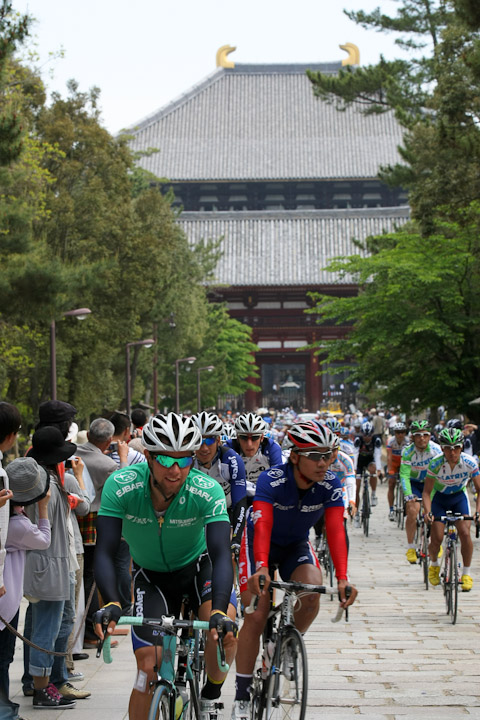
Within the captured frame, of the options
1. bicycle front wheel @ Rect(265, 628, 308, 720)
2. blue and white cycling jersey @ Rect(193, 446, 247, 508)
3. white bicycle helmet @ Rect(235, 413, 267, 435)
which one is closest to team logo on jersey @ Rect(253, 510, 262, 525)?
bicycle front wheel @ Rect(265, 628, 308, 720)

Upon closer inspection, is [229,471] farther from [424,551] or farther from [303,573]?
[424,551]

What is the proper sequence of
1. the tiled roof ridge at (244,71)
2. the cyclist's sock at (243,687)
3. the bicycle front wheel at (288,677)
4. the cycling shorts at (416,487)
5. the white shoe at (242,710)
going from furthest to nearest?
the tiled roof ridge at (244,71), the cycling shorts at (416,487), the cyclist's sock at (243,687), the white shoe at (242,710), the bicycle front wheel at (288,677)

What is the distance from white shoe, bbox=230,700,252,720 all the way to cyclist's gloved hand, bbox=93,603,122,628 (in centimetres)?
117

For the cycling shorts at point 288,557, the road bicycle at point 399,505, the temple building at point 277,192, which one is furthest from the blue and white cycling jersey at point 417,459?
the temple building at point 277,192

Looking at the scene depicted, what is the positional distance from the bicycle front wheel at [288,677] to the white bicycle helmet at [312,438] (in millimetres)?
986

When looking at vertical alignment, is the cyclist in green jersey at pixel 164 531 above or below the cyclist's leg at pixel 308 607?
above

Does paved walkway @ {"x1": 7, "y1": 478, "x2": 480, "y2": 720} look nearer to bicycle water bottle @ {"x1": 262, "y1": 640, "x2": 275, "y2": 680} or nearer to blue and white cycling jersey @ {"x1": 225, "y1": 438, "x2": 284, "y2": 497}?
bicycle water bottle @ {"x1": 262, "y1": 640, "x2": 275, "y2": 680}

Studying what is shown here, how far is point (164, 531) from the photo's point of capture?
194 inches

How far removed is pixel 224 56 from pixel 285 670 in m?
85.9

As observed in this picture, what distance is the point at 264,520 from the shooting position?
566cm

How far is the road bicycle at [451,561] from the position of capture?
9.36 meters

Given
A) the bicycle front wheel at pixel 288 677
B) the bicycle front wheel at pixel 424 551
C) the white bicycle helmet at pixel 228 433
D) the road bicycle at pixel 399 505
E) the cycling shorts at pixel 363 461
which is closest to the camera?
the bicycle front wheel at pixel 288 677

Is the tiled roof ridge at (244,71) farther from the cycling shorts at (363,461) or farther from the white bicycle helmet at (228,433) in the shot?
the white bicycle helmet at (228,433)

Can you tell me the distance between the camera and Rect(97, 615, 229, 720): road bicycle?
14.6 ft
